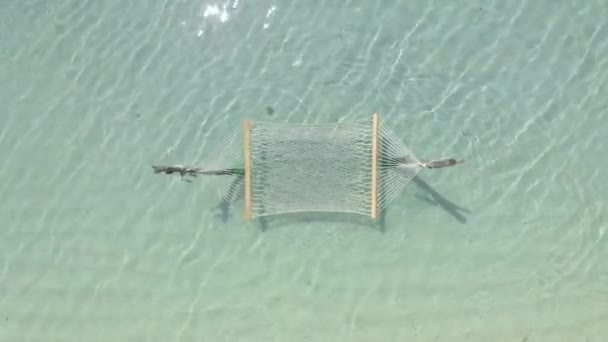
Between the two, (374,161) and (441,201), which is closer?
(374,161)

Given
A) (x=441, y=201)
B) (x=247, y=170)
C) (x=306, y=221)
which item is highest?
(x=247, y=170)

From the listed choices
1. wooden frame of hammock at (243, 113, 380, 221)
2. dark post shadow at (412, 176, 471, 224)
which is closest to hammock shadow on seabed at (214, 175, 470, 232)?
dark post shadow at (412, 176, 471, 224)

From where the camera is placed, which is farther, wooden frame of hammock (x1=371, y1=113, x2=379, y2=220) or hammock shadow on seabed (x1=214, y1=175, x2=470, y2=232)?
hammock shadow on seabed (x1=214, y1=175, x2=470, y2=232)

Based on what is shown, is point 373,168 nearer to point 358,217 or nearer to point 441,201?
point 358,217

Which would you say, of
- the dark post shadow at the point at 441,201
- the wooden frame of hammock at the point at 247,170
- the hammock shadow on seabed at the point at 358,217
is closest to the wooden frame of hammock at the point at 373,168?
the wooden frame of hammock at the point at 247,170

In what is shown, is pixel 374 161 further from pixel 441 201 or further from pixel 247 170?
pixel 247 170

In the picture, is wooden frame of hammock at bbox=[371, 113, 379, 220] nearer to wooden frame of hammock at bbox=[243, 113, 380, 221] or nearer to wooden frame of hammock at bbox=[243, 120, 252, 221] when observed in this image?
wooden frame of hammock at bbox=[243, 113, 380, 221]

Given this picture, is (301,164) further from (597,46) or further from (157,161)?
(597,46)

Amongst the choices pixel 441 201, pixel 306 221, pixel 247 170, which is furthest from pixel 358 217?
pixel 247 170

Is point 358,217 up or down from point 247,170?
down
